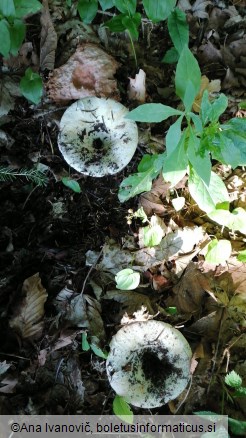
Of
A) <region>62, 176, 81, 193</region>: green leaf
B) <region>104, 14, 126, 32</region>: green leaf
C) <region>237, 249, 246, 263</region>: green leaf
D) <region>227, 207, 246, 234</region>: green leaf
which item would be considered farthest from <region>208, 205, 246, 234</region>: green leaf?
<region>104, 14, 126, 32</region>: green leaf

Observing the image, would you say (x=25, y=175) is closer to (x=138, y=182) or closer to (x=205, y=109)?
(x=138, y=182)

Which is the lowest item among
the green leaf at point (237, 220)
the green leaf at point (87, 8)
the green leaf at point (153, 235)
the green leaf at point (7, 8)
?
the green leaf at point (153, 235)

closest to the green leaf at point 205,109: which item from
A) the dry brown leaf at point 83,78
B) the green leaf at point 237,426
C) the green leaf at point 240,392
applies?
the dry brown leaf at point 83,78

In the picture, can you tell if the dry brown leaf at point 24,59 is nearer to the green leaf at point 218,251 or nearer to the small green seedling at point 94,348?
the green leaf at point 218,251

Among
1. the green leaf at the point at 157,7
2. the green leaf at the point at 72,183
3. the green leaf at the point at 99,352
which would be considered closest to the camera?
the green leaf at the point at 157,7

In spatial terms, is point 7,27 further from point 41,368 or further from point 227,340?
point 227,340

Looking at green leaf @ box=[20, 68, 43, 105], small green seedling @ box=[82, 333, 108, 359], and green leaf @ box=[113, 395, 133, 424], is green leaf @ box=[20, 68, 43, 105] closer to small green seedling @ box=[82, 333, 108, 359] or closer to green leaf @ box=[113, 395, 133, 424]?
small green seedling @ box=[82, 333, 108, 359]
